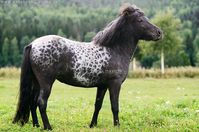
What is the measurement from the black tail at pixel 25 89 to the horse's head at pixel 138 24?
2482mm

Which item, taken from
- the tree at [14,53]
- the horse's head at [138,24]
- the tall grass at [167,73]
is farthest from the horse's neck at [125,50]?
the tree at [14,53]

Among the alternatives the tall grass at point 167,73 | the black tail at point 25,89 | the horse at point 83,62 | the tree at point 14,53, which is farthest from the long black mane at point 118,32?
the tree at point 14,53

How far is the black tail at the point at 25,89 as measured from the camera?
9062 millimetres

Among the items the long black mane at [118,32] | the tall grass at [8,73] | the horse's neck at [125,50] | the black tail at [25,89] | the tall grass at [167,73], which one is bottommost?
the tall grass at [167,73]

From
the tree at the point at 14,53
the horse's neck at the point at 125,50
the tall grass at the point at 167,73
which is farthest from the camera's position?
the tree at the point at 14,53

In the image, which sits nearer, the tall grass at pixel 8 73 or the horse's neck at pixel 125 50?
the horse's neck at pixel 125 50

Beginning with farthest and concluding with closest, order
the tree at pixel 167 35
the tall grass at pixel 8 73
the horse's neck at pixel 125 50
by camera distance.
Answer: the tree at pixel 167 35, the tall grass at pixel 8 73, the horse's neck at pixel 125 50

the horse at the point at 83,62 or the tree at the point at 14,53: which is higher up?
the horse at the point at 83,62

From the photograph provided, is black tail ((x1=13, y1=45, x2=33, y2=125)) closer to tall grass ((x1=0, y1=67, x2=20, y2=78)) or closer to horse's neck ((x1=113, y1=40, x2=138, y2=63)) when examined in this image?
horse's neck ((x1=113, y1=40, x2=138, y2=63))

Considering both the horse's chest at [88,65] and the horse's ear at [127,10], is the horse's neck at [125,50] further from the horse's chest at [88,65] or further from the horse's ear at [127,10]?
the horse's ear at [127,10]

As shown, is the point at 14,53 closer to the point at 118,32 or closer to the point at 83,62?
the point at 118,32

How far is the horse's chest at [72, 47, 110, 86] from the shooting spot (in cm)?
909

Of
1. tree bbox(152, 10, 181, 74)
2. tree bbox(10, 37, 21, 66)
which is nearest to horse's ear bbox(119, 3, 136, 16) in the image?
tree bbox(152, 10, 181, 74)

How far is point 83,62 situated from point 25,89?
149cm
